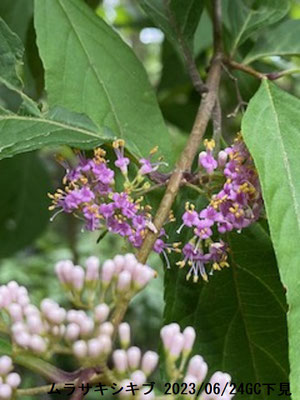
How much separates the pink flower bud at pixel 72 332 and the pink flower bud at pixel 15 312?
0.20 ft

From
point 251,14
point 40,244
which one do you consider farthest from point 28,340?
point 40,244

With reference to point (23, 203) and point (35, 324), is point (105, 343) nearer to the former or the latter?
point (35, 324)

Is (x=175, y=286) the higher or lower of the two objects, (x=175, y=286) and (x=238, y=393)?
the higher

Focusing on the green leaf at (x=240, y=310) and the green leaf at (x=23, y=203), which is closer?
the green leaf at (x=240, y=310)

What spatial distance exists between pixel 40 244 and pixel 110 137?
3136mm

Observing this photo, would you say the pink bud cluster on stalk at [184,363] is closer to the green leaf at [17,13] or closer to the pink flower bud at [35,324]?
the pink flower bud at [35,324]

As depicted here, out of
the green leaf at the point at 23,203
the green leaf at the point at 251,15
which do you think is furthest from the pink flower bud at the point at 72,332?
the green leaf at the point at 23,203

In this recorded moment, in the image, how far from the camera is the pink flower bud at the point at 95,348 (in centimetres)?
77

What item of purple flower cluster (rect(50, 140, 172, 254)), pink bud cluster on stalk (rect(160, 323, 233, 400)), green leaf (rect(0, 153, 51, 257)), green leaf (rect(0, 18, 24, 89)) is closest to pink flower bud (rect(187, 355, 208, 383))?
pink bud cluster on stalk (rect(160, 323, 233, 400))

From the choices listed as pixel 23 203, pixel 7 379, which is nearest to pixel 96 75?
pixel 7 379

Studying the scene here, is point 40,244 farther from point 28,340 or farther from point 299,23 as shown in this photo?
point 28,340

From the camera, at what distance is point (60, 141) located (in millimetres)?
1030

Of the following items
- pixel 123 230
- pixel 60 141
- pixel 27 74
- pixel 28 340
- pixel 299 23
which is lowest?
pixel 28 340

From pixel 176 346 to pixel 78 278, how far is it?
0.13 metres
